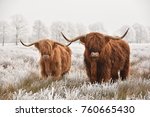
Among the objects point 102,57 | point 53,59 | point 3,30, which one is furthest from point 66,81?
point 3,30

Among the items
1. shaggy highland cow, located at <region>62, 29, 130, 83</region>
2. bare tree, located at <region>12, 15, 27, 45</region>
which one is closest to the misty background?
bare tree, located at <region>12, 15, 27, 45</region>

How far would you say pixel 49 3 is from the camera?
423 centimetres

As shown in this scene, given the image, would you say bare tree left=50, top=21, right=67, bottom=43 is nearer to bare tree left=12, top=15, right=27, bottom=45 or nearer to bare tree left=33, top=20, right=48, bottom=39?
bare tree left=33, top=20, right=48, bottom=39

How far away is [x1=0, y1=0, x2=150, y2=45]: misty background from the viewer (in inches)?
166

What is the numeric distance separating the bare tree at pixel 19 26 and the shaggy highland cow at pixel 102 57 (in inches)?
14.2

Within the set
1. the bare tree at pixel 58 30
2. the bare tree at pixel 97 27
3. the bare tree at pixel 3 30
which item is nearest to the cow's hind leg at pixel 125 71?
the bare tree at pixel 97 27

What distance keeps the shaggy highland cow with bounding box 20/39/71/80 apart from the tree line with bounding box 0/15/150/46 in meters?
0.06

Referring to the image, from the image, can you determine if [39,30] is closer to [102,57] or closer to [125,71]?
[102,57]

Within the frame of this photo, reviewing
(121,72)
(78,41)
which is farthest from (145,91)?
(78,41)

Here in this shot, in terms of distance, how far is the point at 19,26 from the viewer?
14.1 ft

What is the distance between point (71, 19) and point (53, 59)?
0.94 feet

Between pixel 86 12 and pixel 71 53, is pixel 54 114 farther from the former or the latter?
pixel 86 12

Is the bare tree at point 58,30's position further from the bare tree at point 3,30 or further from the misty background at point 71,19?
the bare tree at point 3,30

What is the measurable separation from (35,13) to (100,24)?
0.41 metres
